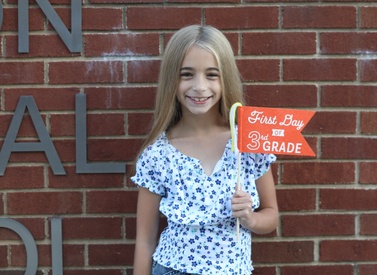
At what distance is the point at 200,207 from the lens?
2.46m

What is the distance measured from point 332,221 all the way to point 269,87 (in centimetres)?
70

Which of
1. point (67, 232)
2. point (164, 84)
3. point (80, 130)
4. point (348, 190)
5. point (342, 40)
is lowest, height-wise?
point (67, 232)

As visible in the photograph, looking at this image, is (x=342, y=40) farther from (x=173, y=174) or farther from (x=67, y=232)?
(x=67, y=232)

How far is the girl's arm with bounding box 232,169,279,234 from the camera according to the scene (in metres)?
2.37

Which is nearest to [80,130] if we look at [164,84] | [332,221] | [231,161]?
[164,84]

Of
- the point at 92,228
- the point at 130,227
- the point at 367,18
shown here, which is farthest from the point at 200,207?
the point at 367,18

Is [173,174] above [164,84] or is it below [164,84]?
below

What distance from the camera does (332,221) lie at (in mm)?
→ 3014

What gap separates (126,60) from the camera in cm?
294

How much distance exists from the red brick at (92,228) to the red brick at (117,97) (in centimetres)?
52

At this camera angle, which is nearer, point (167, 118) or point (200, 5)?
point (167, 118)

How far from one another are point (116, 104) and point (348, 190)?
1.16 meters

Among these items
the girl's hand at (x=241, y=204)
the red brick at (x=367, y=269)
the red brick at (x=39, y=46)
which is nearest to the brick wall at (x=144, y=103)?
the red brick at (x=39, y=46)

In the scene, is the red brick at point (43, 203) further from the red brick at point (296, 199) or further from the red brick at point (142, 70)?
the red brick at point (296, 199)
